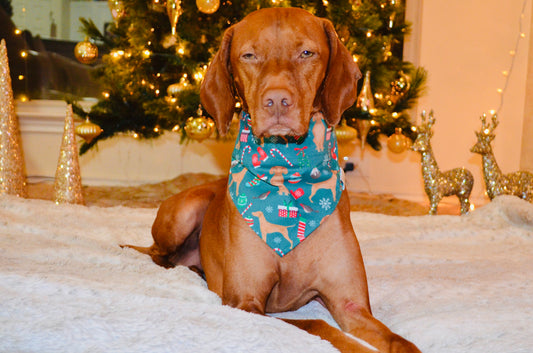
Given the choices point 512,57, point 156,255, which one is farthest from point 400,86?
point 156,255

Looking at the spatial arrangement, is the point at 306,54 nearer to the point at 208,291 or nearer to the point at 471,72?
the point at 208,291

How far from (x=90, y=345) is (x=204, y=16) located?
10.9 feet

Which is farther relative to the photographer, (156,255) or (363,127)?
(363,127)

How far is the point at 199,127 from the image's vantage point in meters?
3.99

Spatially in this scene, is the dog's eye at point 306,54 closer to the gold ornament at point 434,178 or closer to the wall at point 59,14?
the gold ornament at point 434,178

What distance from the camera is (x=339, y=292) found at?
1.85m

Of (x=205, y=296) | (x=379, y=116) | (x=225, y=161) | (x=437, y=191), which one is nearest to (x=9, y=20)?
(x=225, y=161)

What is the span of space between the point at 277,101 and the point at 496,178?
301 cm

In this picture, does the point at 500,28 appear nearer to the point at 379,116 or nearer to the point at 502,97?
the point at 502,97

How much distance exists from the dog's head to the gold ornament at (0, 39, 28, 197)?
8.32ft

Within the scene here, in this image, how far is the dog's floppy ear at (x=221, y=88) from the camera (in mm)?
2039

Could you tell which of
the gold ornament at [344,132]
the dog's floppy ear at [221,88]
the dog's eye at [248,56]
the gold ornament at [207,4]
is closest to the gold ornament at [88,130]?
the gold ornament at [207,4]

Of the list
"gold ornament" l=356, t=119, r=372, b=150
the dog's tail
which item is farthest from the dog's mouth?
"gold ornament" l=356, t=119, r=372, b=150

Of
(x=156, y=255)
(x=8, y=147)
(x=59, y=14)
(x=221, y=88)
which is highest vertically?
(x=59, y=14)
